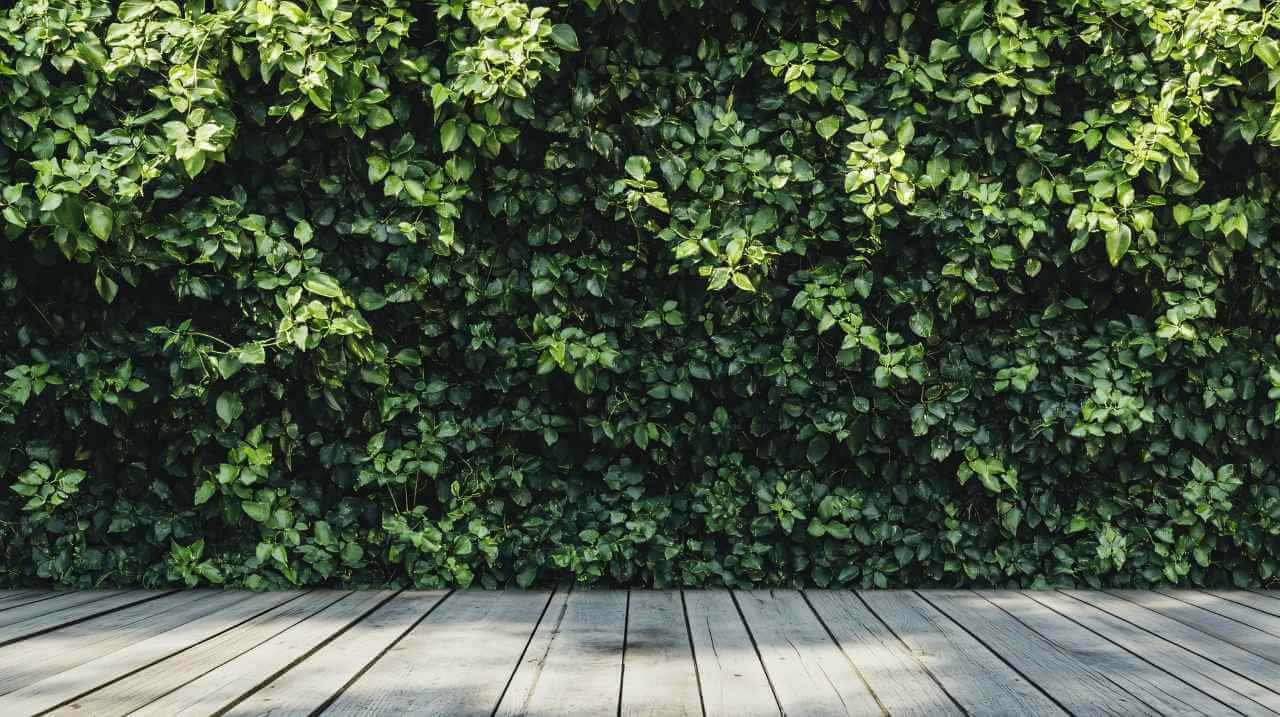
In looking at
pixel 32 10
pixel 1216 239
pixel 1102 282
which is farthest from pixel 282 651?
pixel 1216 239

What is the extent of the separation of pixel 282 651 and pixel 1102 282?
252cm

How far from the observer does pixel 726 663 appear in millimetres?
2072

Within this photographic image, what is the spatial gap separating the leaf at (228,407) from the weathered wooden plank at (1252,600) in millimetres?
2912

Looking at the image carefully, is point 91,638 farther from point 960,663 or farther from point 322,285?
point 960,663

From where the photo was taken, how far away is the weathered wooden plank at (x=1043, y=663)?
1.81m

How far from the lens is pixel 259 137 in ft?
9.22

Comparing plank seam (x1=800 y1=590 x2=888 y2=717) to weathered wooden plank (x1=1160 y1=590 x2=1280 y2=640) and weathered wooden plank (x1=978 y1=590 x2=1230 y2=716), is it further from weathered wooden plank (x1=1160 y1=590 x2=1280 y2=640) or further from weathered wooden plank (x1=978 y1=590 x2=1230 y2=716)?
weathered wooden plank (x1=1160 y1=590 x2=1280 y2=640)

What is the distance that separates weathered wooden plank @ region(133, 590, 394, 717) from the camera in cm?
173

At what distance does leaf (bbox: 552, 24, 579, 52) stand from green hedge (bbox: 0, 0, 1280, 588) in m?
0.10

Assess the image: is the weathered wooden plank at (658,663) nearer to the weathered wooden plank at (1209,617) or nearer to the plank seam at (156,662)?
the plank seam at (156,662)

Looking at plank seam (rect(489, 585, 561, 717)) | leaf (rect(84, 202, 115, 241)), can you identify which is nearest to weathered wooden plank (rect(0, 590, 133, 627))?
leaf (rect(84, 202, 115, 241))

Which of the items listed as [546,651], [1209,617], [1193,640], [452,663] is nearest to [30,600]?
[452,663]

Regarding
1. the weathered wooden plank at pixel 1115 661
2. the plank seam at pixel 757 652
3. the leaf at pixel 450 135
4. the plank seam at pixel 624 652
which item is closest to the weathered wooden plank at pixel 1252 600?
the weathered wooden plank at pixel 1115 661

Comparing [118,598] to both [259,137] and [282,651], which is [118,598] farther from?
[259,137]
